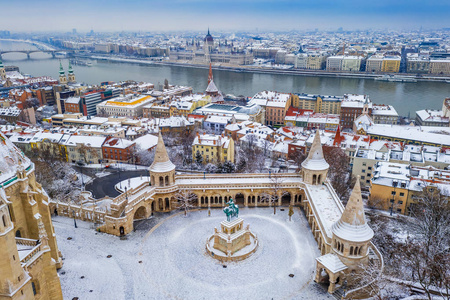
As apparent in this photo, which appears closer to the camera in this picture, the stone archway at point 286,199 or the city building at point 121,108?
the stone archway at point 286,199

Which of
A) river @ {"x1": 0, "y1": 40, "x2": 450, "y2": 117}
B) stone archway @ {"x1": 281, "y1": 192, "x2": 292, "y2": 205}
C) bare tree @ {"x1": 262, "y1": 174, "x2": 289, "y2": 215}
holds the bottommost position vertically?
river @ {"x1": 0, "y1": 40, "x2": 450, "y2": 117}

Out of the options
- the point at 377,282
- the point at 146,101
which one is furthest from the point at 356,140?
the point at 146,101

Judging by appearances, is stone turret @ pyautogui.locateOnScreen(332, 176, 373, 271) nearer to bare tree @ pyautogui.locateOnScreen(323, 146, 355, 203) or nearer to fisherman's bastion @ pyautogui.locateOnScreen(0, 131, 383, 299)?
fisherman's bastion @ pyautogui.locateOnScreen(0, 131, 383, 299)

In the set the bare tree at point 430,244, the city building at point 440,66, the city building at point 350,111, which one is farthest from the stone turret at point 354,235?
the city building at point 440,66

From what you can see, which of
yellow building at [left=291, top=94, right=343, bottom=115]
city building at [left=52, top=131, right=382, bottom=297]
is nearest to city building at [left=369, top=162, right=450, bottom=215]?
city building at [left=52, top=131, right=382, bottom=297]

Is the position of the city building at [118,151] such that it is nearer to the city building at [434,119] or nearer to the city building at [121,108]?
the city building at [121,108]

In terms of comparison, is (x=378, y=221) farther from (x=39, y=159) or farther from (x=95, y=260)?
(x=39, y=159)

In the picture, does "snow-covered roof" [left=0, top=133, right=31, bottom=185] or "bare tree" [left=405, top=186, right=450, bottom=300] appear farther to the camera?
"bare tree" [left=405, top=186, right=450, bottom=300]
